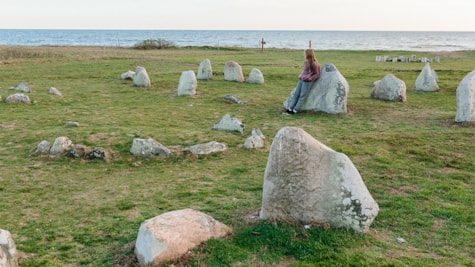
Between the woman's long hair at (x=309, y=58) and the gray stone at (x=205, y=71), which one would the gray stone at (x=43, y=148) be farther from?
the gray stone at (x=205, y=71)

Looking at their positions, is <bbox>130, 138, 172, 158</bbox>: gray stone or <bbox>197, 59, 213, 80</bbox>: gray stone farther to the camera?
<bbox>197, 59, 213, 80</bbox>: gray stone

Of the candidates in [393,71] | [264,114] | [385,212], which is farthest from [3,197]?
[393,71]

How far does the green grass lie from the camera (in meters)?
6.14

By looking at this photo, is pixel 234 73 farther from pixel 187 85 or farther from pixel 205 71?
pixel 187 85

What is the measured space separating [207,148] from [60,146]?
3583 millimetres

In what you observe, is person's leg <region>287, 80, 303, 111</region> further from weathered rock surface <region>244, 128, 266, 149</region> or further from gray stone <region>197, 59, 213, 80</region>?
gray stone <region>197, 59, 213, 80</region>

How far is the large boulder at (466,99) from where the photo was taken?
539 inches

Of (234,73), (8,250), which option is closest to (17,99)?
(234,73)

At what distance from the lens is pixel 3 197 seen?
8.50m

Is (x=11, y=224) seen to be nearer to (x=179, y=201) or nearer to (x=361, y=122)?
(x=179, y=201)

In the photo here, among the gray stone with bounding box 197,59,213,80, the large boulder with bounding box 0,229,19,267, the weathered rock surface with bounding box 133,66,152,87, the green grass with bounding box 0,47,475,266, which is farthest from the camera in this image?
the gray stone with bounding box 197,59,213,80

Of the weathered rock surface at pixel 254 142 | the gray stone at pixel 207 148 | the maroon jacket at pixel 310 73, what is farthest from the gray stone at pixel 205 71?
the gray stone at pixel 207 148

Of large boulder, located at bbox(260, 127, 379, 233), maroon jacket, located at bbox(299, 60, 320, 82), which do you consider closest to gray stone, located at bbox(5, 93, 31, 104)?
maroon jacket, located at bbox(299, 60, 320, 82)

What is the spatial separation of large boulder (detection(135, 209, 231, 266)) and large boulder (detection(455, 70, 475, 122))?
10.6 metres
